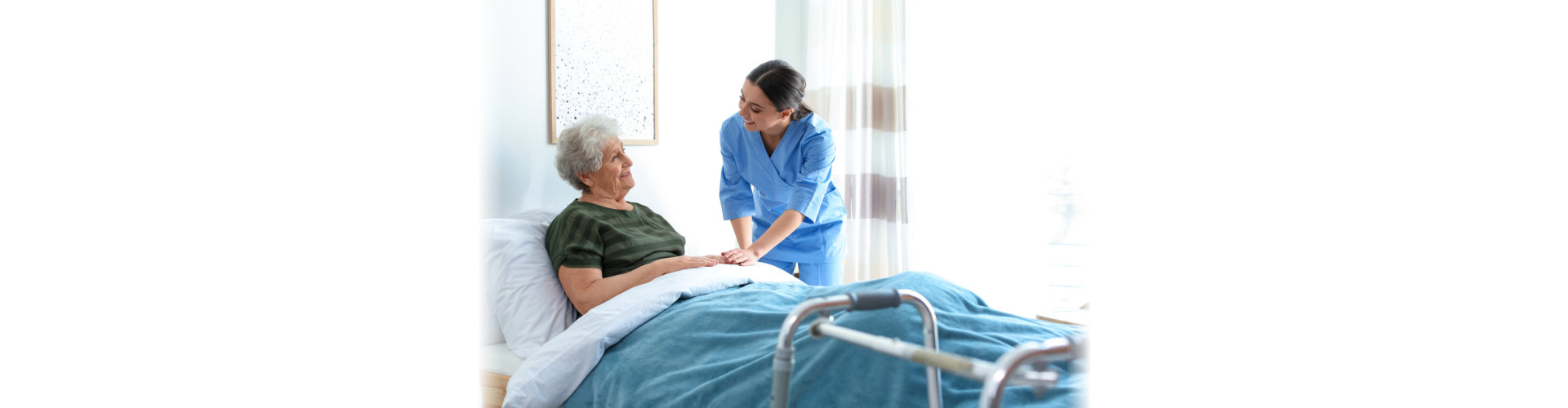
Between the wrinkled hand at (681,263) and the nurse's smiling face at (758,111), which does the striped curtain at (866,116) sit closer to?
the nurse's smiling face at (758,111)

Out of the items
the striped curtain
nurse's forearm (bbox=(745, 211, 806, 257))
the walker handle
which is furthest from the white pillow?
the striped curtain

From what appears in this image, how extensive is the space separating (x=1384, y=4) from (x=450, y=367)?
92 centimetres

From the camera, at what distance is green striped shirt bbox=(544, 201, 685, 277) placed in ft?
6.24

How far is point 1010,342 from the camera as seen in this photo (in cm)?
140

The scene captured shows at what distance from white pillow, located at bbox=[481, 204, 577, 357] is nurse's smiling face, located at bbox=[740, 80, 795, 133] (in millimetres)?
607

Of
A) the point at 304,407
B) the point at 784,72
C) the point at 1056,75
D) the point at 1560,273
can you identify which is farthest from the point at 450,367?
the point at 1056,75

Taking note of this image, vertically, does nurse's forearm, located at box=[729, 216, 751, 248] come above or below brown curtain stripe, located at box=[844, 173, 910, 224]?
below

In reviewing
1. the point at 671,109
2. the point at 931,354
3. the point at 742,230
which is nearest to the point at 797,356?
the point at 931,354

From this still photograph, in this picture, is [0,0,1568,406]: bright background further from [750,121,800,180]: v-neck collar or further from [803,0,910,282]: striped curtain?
[803,0,910,282]: striped curtain

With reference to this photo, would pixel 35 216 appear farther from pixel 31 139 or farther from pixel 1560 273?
pixel 1560 273

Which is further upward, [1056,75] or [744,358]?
[1056,75]

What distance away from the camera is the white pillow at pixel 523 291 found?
1855mm

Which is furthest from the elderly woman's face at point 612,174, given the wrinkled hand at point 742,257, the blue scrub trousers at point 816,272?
the blue scrub trousers at point 816,272

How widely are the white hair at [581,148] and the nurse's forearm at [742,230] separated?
519mm
